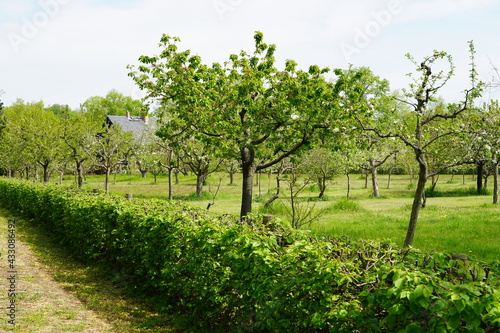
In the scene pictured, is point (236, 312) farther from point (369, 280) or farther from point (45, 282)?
point (45, 282)

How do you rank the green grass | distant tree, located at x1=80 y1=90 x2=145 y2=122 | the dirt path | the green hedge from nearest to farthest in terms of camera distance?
the green hedge → the dirt path → the green grass → distant tree, located at x1=80 y1=90 x2=145 y2=122

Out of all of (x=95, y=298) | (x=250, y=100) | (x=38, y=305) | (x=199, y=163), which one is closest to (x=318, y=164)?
(x=199, y=163)

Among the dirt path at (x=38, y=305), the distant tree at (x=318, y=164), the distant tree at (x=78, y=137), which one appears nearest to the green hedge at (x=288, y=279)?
the dirt path at (x=38, y=305)

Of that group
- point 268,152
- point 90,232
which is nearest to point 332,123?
point 268,152

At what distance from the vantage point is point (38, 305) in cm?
740

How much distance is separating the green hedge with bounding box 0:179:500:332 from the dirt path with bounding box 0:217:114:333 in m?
1.17

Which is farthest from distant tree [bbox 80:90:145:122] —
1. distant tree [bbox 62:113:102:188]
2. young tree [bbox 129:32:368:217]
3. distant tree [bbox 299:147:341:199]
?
young tree [bbox 129:32:368:217]

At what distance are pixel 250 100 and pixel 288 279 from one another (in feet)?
32.9

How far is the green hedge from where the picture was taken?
3164 mm

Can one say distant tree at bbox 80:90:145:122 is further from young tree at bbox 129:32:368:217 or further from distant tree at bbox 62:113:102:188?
young tree at bbox 129:32:368:217

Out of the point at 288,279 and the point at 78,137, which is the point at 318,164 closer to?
the point at 78,137

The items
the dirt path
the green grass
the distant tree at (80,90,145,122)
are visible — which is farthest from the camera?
the distant tree at (80,90,145,122)

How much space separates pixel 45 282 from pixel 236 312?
551 centimetres

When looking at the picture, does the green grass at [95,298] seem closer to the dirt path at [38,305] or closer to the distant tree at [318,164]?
the dirt path at [38,305]
